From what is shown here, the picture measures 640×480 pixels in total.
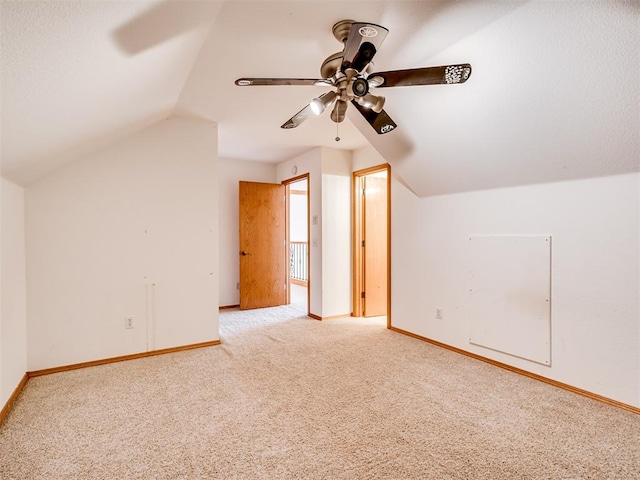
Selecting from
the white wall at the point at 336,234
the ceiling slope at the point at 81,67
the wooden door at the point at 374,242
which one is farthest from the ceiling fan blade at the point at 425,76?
the wooden door at the point at 374,242

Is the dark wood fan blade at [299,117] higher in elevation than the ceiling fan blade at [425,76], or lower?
lower

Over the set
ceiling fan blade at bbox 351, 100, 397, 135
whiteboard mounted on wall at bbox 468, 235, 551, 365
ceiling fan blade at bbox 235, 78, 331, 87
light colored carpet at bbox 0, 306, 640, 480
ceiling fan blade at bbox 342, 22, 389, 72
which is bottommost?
light colored carpet at bbox 0, 306, 640, 480

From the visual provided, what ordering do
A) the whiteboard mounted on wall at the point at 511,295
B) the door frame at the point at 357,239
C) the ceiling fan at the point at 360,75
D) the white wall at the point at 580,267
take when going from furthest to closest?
the door frame at the point at 357,239
the whiteboard mounted on wall at the point at 511,295
the white wall at the point at 580,267
the ceiling fan at the point at 360,75

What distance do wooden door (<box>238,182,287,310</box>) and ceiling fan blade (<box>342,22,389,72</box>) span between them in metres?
3.80

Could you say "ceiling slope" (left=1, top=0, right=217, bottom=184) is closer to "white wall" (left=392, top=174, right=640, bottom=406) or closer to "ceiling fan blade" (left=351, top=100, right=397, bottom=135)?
"ceiling fan blade" (left=351, top=100, right=397, bottom=135)

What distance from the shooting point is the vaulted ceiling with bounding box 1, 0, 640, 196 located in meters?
1.35

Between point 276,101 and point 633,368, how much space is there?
10.5ft

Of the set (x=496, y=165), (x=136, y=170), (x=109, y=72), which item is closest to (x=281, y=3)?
(x=109, y=72)

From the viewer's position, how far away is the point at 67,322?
2889 mm

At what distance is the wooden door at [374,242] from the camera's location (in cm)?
469

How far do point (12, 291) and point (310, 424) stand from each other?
2298mm

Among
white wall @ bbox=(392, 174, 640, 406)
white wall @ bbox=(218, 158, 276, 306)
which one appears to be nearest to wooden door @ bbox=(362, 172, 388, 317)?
white wall @ bbox=(392, 174, 640, 406)

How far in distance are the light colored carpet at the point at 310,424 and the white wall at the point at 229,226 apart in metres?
2.27

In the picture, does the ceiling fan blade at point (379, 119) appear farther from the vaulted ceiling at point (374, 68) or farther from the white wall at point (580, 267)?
the white wall at point (580, 267)
